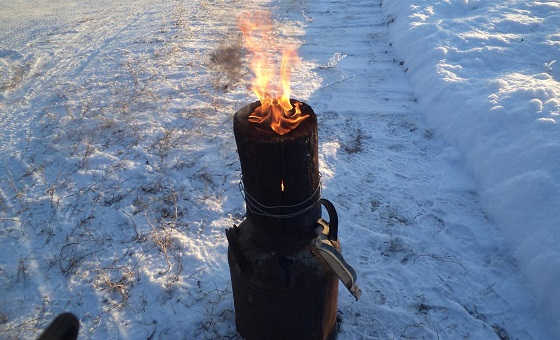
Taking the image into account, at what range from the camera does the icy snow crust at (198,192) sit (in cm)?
303

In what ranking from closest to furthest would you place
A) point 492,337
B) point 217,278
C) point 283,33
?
point 492,337
point 217,278
point 283,33

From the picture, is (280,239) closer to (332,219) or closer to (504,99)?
(332,219)

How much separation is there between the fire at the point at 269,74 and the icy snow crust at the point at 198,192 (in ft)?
1.36

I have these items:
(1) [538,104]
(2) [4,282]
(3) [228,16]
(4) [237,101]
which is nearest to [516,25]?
(1) [538,104]

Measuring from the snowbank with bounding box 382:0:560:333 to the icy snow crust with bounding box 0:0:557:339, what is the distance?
0.08 m

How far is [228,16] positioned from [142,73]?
3526mm

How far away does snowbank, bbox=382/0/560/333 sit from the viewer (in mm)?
3281

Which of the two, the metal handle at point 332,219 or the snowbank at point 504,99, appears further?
the snowbank at point 504,99

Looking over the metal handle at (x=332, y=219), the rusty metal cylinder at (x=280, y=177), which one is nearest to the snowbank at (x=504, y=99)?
the metal handle at (x=332, y=219)

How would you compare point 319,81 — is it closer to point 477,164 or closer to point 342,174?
point 342,174

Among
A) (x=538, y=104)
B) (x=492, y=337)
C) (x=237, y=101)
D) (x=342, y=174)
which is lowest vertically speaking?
(x=492, y=337)

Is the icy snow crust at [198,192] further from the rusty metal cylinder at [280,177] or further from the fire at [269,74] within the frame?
the rusty metal cylinder at [280,177]

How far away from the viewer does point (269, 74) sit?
6.59m

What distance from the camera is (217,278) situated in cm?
330
